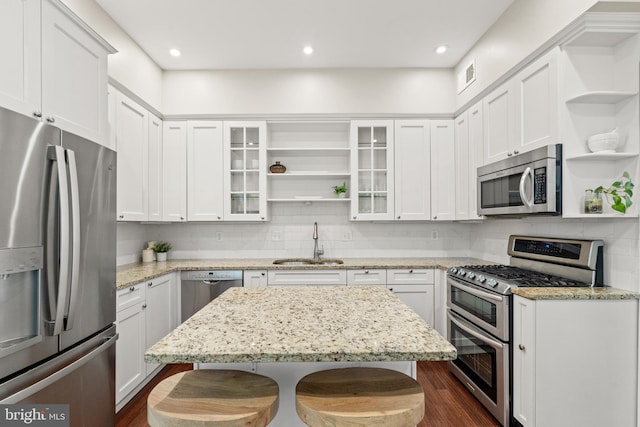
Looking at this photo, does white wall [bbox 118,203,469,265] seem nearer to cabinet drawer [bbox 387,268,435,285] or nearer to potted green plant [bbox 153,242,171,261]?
potted green plant [bbox 153,242,171,261]

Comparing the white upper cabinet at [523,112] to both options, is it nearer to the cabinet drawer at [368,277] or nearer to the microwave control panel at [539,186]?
the microwave control panel at [539,186]

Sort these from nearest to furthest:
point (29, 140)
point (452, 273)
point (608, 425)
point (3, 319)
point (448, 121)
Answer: point (3, 319), point (29, 140), point (608, 425), point (452, 273), point (448, 121)

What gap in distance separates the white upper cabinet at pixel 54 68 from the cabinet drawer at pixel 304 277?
6.06ft

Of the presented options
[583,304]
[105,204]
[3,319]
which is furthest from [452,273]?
[3,319]

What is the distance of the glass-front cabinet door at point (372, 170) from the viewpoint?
3607 mm

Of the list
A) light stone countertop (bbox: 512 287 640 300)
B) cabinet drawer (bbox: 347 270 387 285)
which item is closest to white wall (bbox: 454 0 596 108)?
light stone countertop (bbox: 512 287 640 300)

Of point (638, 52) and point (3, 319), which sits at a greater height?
point (638, 52)

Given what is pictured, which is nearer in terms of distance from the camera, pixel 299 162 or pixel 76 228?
pixel 76 228

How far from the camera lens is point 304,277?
3.28 metres

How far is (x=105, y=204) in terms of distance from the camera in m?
1.90

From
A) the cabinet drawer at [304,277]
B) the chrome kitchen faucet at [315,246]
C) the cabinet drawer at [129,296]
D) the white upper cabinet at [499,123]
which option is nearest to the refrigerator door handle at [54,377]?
the cabinet drawer at [129,296]

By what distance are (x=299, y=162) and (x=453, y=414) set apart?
112 inches

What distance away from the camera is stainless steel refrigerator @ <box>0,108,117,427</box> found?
1.31 m

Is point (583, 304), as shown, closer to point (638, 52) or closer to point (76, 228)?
point (638, 52)
